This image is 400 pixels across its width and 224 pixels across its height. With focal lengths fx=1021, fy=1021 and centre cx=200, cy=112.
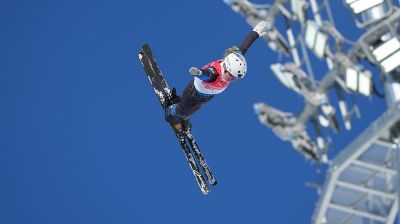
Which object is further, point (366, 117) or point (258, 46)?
point (258, 46)

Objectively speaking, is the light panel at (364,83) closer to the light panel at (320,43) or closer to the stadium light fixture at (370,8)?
the stadium light fixture at (370,8)

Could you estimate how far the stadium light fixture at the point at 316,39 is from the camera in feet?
60.2

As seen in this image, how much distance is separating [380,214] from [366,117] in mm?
A: 14419

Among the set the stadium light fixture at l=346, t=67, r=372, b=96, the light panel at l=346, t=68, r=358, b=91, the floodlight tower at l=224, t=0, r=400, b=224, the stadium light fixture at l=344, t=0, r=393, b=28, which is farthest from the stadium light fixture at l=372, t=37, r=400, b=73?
the light panel at l=346, t=68, r=358, b=91

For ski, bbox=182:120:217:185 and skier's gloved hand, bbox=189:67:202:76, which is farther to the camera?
ski, bbox=182:120:217:185

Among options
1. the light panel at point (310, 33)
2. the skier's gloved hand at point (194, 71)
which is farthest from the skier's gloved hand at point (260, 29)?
the light panel at point (310, 33)

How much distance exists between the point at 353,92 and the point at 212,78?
4413 millimetres

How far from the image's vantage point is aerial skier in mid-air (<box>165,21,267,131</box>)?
46.1 ft

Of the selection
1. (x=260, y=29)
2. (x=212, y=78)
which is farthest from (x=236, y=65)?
(x=260, y=29)

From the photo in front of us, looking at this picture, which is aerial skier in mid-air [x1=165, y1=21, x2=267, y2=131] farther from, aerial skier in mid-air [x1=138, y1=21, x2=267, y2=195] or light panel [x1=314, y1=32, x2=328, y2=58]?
light panel [x1=314, y1=32, x2=328, y2=58]

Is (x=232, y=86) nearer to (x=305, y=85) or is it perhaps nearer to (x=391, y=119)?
(x=305, y=85)

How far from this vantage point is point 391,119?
47.4 feet

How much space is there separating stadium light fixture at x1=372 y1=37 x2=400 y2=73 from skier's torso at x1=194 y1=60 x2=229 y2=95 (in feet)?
10.7

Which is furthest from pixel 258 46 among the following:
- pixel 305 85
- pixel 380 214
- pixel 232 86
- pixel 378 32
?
pixel 380 214
